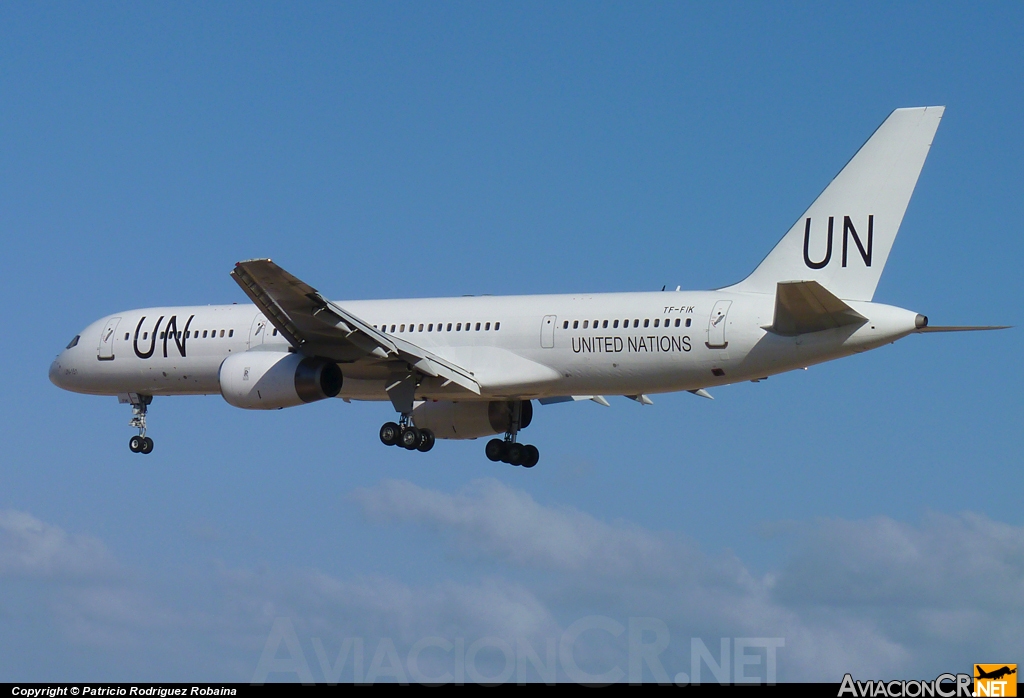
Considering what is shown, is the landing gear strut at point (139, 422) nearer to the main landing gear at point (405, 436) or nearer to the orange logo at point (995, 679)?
the main landing gear at point (405, 436)

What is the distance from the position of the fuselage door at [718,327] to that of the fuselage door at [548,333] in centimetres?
387

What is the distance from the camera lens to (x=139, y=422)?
38.6m

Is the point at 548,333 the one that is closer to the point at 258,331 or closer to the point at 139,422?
the point at 258,331

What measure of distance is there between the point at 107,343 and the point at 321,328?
8.44m

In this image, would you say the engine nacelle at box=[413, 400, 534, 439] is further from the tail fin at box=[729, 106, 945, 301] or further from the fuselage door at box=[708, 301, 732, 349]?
the tail fin at box=[729, 106, 945, 301]

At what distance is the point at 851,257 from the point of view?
2972 centimetres

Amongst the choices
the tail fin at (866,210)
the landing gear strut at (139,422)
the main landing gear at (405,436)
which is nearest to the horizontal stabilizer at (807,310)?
the tail fin at (866,210)

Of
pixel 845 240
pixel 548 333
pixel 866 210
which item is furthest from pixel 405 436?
pixel 866 210

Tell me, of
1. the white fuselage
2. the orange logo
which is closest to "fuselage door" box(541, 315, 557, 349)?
the white fuselage

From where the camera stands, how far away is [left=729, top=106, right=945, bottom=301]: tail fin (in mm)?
29375

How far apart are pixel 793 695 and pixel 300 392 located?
55.4ft

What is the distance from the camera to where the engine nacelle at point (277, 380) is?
32.8 meters

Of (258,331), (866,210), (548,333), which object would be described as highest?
(866,210)

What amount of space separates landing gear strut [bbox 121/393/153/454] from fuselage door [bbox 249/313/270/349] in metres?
4.21
